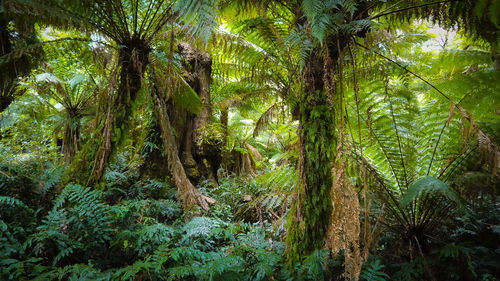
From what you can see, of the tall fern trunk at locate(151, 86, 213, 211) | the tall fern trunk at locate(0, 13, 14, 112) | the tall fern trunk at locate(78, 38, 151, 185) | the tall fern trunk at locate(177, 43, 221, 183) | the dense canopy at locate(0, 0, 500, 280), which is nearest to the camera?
the dense canopy at locate(0, 0, 500, 280)

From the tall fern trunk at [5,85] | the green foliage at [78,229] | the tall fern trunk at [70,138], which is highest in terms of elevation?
the tall fern trunk at [5,85]

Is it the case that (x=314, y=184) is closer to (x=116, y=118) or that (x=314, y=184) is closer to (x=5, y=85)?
(x=116, y=118)

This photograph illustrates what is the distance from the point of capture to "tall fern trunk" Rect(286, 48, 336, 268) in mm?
1710

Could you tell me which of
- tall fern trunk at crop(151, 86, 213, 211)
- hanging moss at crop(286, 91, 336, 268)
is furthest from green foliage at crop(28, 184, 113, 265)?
hanging moss at crop(286, 91, 336, 268)

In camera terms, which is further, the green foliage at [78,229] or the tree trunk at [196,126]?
the tree trunk at [196,126]

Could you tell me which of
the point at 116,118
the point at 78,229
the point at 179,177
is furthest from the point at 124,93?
the point at 78,229

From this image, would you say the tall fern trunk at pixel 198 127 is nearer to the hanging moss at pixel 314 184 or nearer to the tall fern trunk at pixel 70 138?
the tall fern trunk at pixel 70 138

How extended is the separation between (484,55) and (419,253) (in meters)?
3.03

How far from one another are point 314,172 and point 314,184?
81 mm

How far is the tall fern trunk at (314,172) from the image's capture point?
1.71 m

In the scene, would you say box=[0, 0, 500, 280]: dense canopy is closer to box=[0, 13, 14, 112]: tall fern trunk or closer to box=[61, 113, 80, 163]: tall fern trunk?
box=[0, 13, 14, 112]: tall fern trunk

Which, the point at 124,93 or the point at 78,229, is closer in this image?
the point at 78,229

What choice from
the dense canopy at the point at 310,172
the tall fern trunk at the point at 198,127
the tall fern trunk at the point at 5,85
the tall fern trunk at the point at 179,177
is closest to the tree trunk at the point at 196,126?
the tall fern trunk at the point at 198,127

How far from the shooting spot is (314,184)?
174cm
